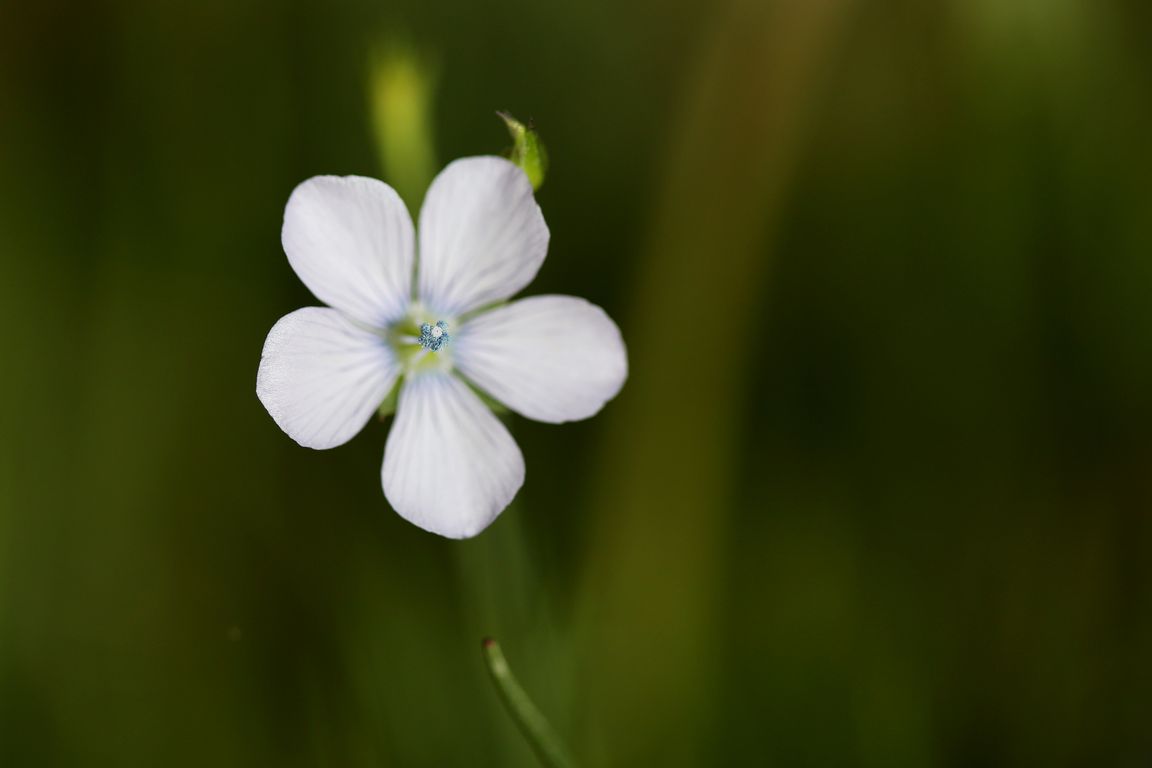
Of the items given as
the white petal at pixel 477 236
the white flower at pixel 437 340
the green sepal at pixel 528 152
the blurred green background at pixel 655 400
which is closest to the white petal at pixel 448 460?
the white flower at pixel 437 340

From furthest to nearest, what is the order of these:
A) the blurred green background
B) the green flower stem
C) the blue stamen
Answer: the blurred green background < the blue stamen < the green flower stem

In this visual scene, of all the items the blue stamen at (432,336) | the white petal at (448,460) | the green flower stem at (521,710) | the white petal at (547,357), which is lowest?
the green flower stem at (521,710)

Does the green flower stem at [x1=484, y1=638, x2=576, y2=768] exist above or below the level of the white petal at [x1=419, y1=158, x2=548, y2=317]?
below

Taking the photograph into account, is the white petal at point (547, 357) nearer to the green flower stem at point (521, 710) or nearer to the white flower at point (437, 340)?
the white flower at point (437, 340)

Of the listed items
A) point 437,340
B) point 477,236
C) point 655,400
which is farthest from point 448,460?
point 655,400

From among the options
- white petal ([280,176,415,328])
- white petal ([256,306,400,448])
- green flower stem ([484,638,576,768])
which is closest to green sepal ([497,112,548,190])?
white petal ([280,176,415,328])

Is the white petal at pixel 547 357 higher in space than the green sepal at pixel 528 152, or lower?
lower

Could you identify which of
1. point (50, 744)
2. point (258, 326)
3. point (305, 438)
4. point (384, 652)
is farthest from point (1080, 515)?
point (50, 744)

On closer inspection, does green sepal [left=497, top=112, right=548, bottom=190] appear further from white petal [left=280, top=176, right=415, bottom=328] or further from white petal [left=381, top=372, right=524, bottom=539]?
white petal [left=381, top=372, right=524, bottom=539]
